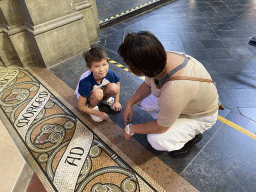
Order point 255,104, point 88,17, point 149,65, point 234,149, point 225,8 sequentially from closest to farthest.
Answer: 1. point 149,65
2. point 234,149
3. point 255,104
4. point 88,17
5. point 225,8

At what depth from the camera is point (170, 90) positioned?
43.5 inches

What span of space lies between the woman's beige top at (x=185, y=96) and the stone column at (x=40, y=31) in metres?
2.18

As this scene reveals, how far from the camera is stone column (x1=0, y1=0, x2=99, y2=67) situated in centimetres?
259

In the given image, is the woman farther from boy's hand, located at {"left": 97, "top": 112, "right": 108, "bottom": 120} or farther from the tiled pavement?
boy's hand, located at {"left": 97, "top": 112, "right": 108, "bottom": 120}

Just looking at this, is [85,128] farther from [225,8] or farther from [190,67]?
[225,8]

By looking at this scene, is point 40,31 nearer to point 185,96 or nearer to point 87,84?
point 87,84

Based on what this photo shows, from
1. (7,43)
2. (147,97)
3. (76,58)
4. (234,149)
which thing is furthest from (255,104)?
(7,43)

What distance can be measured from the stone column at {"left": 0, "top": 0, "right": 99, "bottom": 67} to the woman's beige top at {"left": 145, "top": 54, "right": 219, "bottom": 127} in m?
2.18

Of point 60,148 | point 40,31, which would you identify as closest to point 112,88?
point 60,148

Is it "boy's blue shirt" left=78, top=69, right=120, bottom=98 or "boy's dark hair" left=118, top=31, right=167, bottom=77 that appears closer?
"boy's dark hair" left=118, top=31, right=167, bottom=77

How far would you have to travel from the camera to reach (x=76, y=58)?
320 centimetres

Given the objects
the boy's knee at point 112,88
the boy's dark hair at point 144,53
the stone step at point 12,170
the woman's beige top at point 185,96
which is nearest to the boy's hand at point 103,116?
the boy's knee at point 112,88

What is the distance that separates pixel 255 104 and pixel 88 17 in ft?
10.0

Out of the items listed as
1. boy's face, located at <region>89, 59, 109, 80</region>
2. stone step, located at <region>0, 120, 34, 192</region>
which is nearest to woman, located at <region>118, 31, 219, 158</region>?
boy's face, located at <region>89, 59, 109, 80</region>
